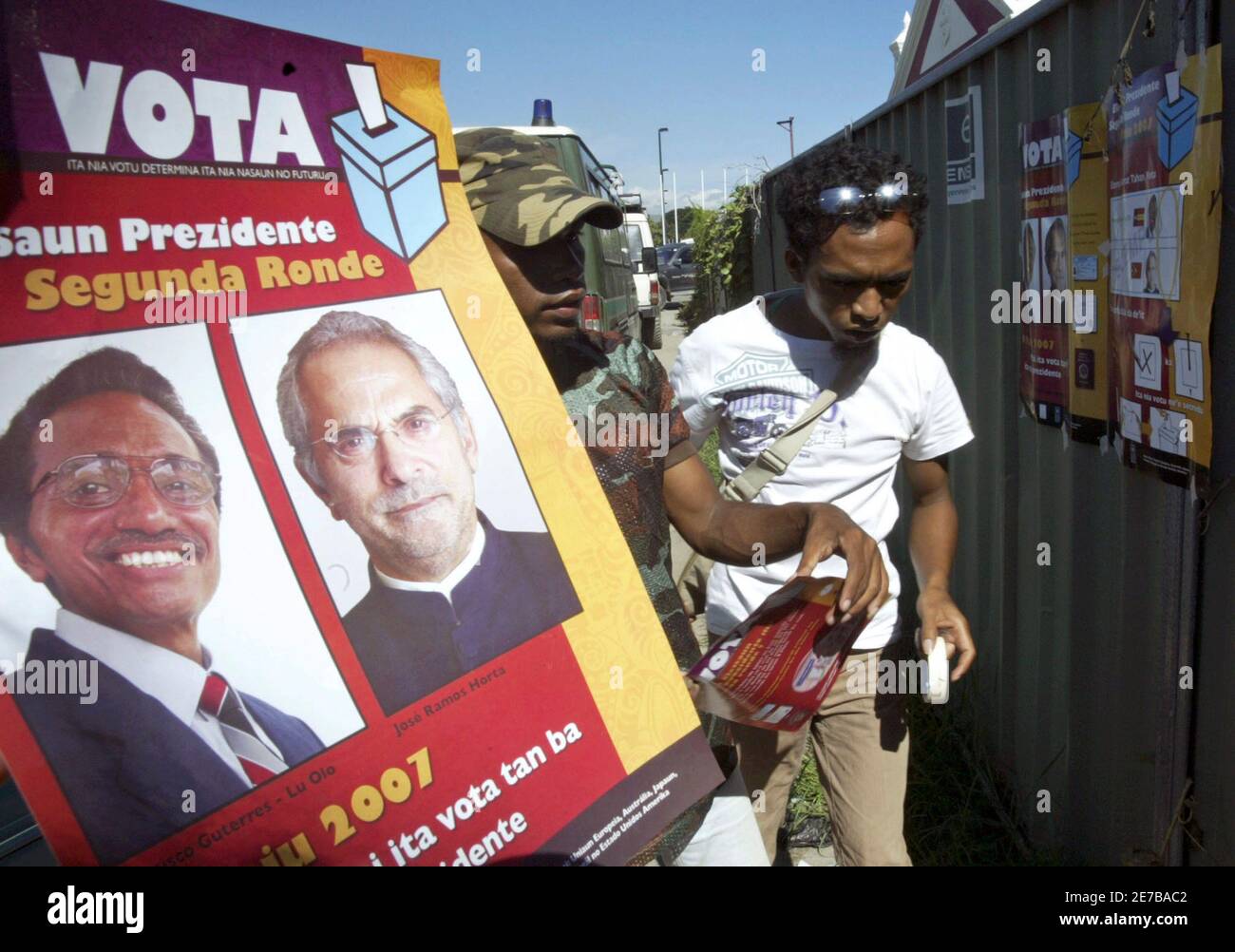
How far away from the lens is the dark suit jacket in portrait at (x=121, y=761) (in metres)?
0.97

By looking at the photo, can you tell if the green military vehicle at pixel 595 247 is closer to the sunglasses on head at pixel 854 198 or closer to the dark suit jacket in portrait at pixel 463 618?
the sunglasses on head at pixel 854 198

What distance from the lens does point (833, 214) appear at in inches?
91.6

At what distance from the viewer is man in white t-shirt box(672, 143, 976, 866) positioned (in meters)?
2.32

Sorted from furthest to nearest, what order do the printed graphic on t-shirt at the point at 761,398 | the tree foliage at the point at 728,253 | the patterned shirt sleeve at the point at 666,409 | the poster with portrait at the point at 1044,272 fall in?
the tree foliage at the point at 728,253 → the poster with portrait at the point at 1044,272 → the printed graphic on t-shirt at the point at 761,398 → the patterned shirt sleeve at the point at 666,409

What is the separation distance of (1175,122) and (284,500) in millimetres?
1874

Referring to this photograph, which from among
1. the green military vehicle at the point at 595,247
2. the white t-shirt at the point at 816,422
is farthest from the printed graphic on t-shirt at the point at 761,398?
the green military vehicle at the point at 595,247

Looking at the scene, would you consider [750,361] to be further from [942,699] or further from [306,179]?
[306,179]

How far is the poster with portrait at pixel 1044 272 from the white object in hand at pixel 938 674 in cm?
110

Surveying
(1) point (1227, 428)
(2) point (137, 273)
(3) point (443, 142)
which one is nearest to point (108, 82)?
(2) point (137, 273)

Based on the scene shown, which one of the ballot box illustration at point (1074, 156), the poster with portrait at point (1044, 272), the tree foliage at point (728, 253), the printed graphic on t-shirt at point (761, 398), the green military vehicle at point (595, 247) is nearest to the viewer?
the printed graphic on t-shirt at point (761, 398)

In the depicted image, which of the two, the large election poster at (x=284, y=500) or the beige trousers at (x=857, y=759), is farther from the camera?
the beige trousers at (x=857, y=759)

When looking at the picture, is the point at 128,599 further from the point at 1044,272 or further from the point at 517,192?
the point at 1044,272

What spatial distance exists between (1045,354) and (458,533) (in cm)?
220

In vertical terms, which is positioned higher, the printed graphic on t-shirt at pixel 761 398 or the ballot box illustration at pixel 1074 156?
the ballot box illustration at pixel 1074 156
